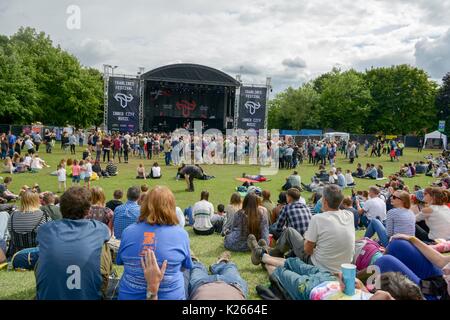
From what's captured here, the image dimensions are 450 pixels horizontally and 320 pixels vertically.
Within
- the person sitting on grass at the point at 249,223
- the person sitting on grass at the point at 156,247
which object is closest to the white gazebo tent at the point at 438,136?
the person sitting on grass at the point at 249,223

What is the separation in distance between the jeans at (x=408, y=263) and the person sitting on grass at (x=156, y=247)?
1.95 m

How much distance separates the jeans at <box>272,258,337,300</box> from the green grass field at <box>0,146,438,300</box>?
45 centimetres

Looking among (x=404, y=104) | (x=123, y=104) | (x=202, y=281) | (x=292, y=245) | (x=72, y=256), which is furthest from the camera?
(x=404, y=104)

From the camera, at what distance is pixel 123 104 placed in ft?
91.9

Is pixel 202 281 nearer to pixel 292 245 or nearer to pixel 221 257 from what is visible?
pixel 221 257

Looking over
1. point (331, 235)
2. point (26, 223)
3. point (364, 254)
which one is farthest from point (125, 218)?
point (364, 254)

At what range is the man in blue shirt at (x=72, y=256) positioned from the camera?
2980 millimetres

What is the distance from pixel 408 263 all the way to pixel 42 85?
129ft

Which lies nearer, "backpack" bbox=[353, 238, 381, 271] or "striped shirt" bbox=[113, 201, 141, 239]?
"backpack" bbox=[353, 238, 381, 271]

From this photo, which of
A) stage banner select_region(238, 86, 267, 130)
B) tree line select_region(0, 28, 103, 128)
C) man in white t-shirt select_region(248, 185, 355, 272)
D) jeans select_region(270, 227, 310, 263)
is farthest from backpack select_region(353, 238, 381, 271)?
tree line select_region(0, 28, 103, 128)

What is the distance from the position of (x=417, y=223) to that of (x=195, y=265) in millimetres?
4091

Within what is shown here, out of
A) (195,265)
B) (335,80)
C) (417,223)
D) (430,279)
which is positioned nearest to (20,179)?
(195,265)

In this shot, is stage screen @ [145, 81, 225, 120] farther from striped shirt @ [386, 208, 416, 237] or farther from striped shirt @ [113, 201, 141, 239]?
striped shirt @ [386, 208, 416, 237]

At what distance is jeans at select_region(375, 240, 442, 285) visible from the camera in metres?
3.62
